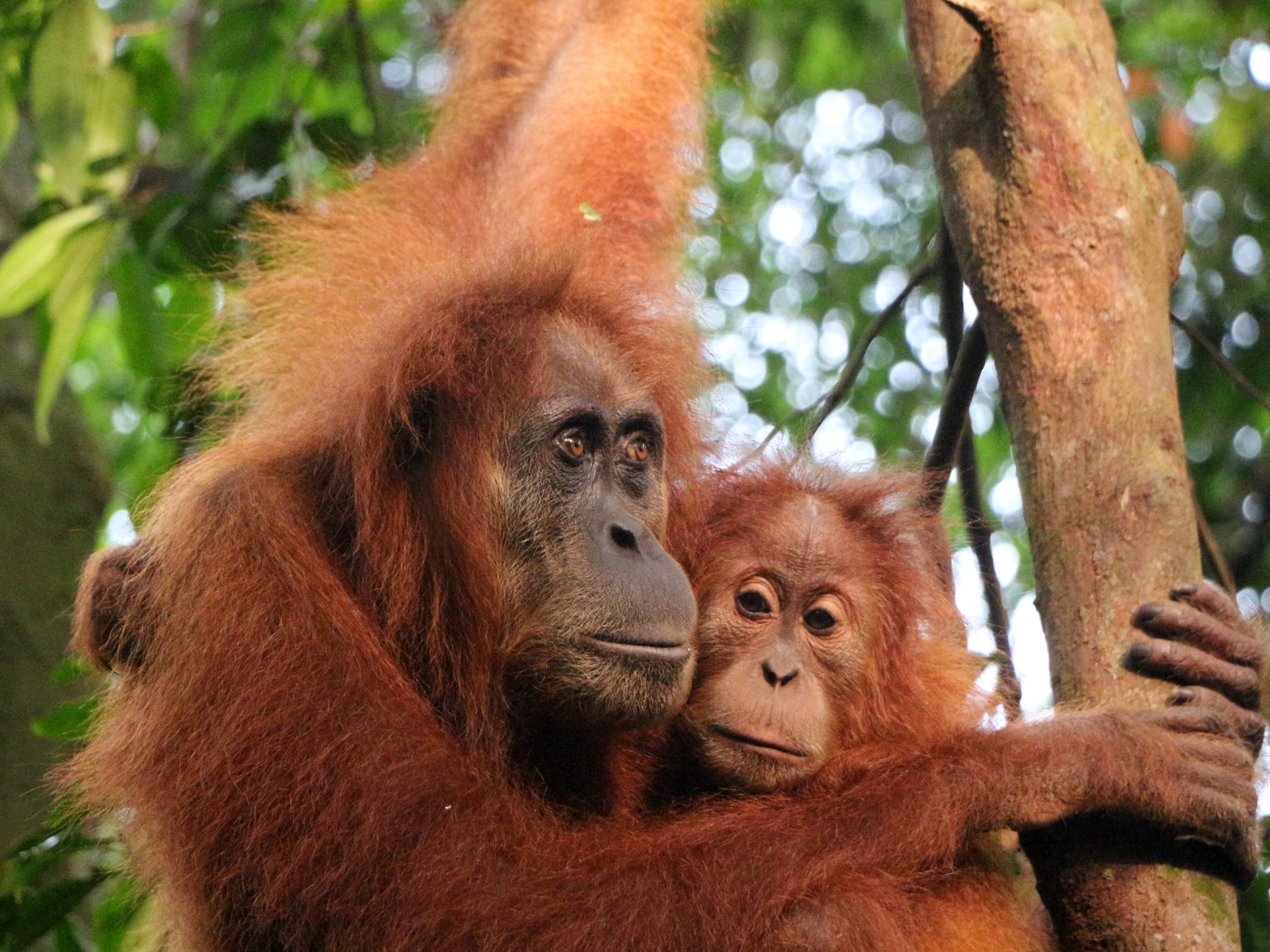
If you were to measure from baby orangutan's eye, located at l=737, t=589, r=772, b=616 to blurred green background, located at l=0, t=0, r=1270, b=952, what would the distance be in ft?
2.04

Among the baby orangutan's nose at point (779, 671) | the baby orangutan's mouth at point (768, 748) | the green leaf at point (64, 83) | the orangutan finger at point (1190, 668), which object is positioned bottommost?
the baby orangutan's mouth at point (768, 748)

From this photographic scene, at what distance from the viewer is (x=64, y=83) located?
3.78 metres

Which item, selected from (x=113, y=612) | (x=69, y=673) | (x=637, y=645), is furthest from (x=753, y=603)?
(x=69, y=673)

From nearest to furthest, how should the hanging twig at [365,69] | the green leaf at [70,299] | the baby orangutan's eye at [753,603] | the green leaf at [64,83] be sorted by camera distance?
the baby orangutan's eye at [753,603], the green leaf at [70,299], the green leaf at [64,83], the hanging twig at [365,69]

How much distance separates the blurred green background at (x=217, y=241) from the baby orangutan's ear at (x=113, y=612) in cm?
44

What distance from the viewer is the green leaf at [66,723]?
11.6ft

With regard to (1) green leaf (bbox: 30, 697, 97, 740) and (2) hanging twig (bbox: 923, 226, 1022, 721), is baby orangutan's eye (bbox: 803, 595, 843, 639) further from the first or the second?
(1) green leaf (bbox: 30, 697, 97, 740)

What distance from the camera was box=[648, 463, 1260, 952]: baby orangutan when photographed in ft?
8.16

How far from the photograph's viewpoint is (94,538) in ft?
17.7

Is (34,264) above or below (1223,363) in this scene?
above

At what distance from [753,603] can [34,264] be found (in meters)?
2.23

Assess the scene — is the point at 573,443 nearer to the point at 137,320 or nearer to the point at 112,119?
the point at 137,320

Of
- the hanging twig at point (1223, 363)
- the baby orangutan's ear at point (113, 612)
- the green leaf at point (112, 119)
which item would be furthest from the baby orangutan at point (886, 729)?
the green leaf at point (112, 119)

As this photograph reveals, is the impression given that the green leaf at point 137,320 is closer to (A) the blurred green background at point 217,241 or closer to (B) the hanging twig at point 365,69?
(A) the blurred green background at point 217,241
